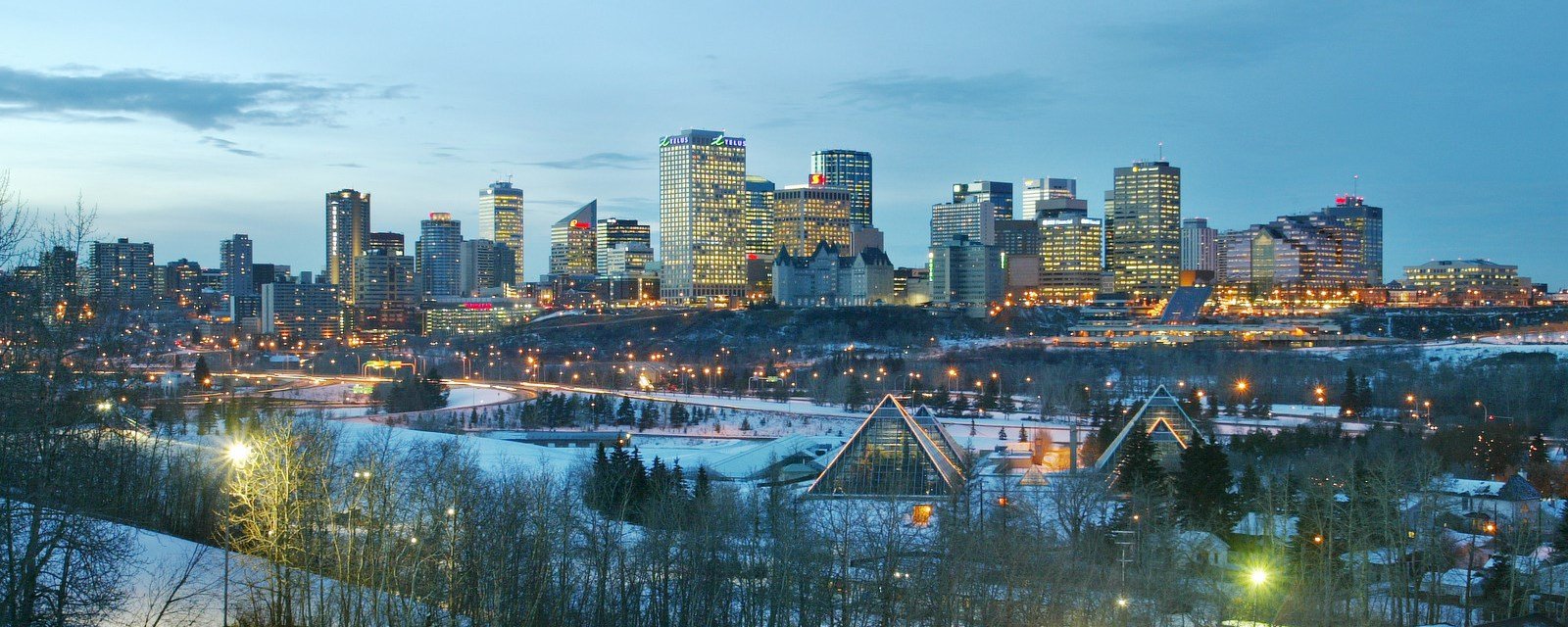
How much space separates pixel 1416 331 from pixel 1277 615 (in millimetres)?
121542

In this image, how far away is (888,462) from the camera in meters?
45.5

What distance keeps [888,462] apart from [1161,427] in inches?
453

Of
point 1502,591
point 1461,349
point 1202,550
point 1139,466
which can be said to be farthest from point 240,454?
point 1461,349

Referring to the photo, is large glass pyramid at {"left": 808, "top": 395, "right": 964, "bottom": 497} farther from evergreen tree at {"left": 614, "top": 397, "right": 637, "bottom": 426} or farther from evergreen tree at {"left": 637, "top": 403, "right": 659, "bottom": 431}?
evergreen tree at {"left": 614, "top": 397, "right": 637, "bottom": 426}

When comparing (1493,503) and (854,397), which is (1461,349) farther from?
(1493,503)

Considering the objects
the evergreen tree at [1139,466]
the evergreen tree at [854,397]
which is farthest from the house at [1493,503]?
the evergreen tree at [854,397]

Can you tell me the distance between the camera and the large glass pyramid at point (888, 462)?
1769 inches

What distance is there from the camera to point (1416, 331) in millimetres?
135625

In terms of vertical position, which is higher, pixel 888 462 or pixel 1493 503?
pixel 888 462

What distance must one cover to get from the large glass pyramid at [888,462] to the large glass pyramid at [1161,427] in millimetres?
6072

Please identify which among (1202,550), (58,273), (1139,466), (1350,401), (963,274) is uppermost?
(963,274)

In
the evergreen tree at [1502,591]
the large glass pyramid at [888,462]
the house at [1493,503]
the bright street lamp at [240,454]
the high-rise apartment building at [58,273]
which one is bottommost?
the evergreen tree at [1502,591]

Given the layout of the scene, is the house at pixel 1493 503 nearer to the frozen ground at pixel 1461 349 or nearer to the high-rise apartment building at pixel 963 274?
the frozen ground at pixel 1461 349

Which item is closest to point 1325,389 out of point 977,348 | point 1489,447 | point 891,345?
point 1489,447
